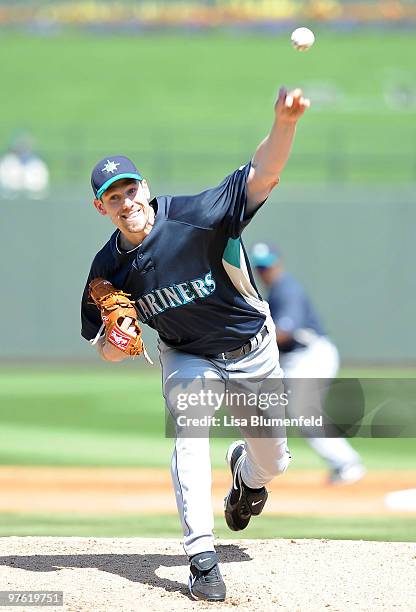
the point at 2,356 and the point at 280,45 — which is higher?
the point at 280,45

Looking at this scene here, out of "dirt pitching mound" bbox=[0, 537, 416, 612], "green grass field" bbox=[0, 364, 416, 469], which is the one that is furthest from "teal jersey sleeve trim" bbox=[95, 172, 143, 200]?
"green grass field" bbox=[0, 364, 416, 469]

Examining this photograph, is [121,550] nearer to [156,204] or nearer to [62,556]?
[62,556]

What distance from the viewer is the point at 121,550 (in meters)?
5.86

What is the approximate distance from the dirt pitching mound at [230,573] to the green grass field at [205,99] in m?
14.5

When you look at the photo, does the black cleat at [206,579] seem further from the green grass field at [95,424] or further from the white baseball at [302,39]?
Result: the green grass field at [95,424]

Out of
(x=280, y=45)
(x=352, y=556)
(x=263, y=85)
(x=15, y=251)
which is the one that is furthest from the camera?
(x=280, y=45)

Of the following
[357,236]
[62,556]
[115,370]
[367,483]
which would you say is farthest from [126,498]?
[357,236]

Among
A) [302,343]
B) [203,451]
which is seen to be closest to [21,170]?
[302,343]

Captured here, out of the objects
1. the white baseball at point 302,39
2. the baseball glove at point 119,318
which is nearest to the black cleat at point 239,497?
the baseball glove at point 119,318

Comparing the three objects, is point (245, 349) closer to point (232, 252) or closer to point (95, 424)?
point (232, 252)

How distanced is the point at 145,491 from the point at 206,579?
3.65 m

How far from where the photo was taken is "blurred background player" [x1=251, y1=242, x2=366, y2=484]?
8438 mm

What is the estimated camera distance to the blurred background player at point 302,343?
8.44m

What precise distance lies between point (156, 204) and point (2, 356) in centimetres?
970
